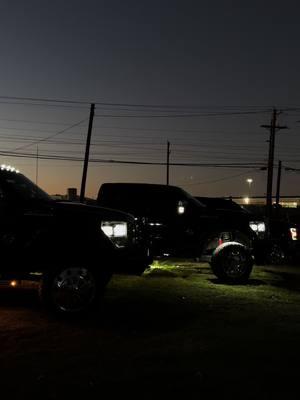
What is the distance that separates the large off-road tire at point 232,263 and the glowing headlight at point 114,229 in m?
4.27

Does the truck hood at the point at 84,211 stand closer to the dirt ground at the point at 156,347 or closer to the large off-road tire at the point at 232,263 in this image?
the dirt ground at the point at 156,347

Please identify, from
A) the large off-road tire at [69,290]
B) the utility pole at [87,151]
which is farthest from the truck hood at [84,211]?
the utility pole at [87,151]

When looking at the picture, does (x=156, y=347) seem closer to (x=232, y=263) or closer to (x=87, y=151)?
(x=232, y=263)

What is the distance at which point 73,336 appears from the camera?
23.0 feet

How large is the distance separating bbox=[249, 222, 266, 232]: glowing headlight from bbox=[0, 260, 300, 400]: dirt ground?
3.46 m

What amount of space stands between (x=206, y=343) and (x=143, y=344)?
2.38 feet

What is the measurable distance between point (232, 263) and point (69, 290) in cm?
522

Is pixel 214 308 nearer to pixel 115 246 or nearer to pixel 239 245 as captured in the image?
pixel 115 246

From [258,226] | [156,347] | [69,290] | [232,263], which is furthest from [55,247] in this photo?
[258,226]

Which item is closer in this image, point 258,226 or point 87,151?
point 258,226

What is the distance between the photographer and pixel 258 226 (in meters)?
14.3

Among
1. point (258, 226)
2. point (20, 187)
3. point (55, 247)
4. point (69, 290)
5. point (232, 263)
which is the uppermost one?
point (20, 187)

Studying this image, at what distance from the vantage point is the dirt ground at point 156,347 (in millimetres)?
5191

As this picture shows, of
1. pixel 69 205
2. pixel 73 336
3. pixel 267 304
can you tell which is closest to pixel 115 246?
pixel 69 205
